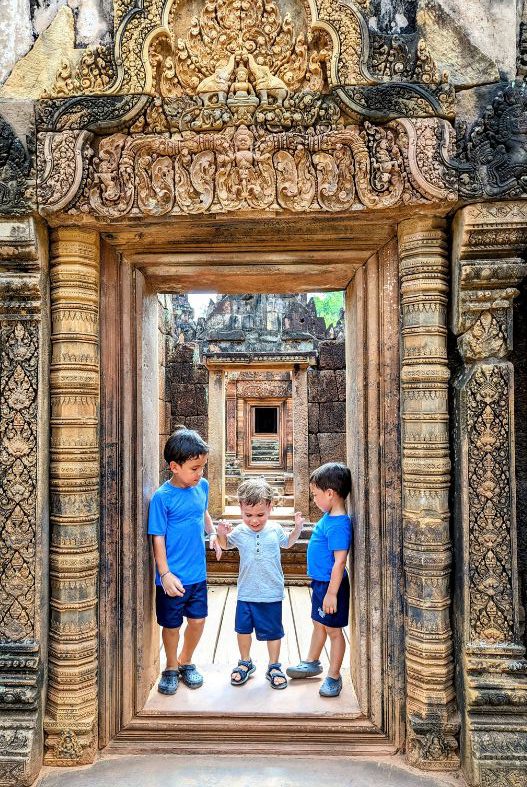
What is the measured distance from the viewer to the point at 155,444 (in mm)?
2975

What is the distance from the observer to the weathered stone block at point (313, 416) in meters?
7.74

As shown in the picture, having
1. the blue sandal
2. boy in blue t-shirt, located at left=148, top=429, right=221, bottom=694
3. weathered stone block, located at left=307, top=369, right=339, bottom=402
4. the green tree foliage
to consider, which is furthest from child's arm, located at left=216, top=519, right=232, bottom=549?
the green tree foliage

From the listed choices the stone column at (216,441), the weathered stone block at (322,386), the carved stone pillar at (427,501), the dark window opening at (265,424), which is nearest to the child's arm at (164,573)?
the carved stone pillar at (427,501)

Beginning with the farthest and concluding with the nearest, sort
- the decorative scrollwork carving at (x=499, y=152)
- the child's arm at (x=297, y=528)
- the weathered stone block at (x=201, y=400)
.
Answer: the weathered stone block at (x=201, y=400), the child's arm at (x=297, y=528), the decorative scrollwork carving at (x=499, y=152)

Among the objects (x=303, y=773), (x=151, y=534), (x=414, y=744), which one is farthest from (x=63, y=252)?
(x=414, y=744)

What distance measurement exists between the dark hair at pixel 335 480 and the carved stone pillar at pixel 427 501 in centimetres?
46

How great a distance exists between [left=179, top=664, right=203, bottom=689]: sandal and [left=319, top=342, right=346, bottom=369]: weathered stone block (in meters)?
5.40

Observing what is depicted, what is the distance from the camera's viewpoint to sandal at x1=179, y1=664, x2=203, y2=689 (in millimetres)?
2715

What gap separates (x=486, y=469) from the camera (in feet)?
7.31

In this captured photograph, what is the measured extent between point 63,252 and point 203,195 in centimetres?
69

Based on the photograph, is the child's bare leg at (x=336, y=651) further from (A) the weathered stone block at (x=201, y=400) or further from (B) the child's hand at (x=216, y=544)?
(A) the weathered stone block at (x=201, y=400)

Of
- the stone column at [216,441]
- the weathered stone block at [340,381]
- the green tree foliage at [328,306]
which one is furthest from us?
the green tree foliage at [328,306]

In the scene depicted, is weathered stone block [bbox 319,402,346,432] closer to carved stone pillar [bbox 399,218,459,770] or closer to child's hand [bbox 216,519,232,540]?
child's hand [bbox 216,519,232,540]

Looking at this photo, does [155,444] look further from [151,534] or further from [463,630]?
[463,630]
